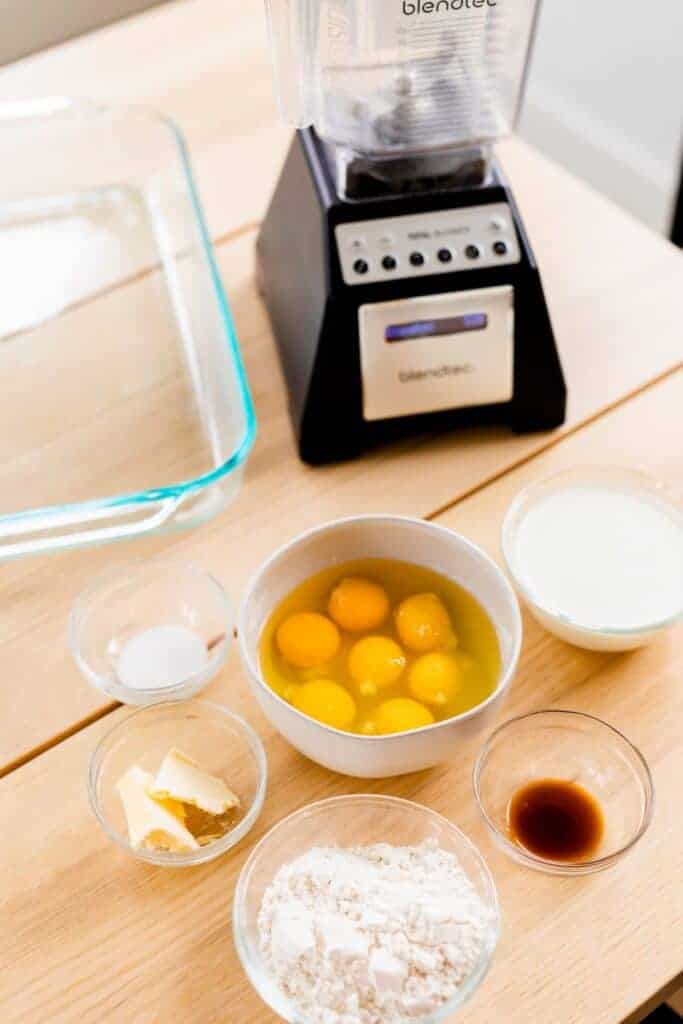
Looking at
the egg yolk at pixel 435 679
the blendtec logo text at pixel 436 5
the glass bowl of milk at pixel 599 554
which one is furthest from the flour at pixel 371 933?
the blendtec logo text at pixel 436 5

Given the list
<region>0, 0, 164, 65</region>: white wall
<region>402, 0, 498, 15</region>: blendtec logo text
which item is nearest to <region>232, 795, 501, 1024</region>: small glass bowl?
<region>402, 0, 498, 15</region>: blendtec logo text

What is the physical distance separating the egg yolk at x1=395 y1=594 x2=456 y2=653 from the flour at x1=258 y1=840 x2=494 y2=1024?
6.5 inches

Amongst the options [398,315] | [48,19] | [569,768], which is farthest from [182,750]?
[48,19]

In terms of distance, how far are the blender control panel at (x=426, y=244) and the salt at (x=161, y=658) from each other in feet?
1.06

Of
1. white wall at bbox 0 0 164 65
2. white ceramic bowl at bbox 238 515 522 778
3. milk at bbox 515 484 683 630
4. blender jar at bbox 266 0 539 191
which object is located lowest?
milk at bbox 515 484 683 630

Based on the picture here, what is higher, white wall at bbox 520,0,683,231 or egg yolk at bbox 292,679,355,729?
egg yolk at bbox 292,679,355,729

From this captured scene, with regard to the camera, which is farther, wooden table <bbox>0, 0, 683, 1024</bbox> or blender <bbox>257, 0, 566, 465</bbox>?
blender <bbox>257, 0, 566, 465</bbox>

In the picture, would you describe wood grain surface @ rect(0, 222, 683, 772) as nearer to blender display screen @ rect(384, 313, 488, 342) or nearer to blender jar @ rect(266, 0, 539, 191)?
blender display screen @ rect(384, 313, 488, 342)

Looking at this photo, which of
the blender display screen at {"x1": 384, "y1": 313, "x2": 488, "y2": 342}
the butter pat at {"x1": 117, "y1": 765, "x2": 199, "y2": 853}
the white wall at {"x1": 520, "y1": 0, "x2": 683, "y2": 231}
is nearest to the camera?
the butter pat at {"x1": 117, "y1": 765, "x2": 199, "y2": 853}

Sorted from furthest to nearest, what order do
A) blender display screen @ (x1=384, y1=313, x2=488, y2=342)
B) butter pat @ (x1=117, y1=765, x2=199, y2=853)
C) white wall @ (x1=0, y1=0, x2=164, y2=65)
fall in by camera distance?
white wall @ (x1=0, y1=0, x2=164, y2=65) → blender display screen @ (x1=384, y1=313, x2=488, y2=342) → butter pat @ (x1=117, y1=765, x2=199, y2=853)

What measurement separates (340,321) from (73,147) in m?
0.53

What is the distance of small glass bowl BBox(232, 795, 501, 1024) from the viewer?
0.73m

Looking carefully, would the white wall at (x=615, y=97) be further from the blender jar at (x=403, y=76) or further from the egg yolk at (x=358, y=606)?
the egg yolk at (x=358, y=606)

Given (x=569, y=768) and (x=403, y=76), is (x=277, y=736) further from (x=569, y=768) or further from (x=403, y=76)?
(x=403, y=76)
